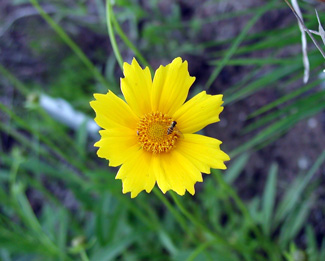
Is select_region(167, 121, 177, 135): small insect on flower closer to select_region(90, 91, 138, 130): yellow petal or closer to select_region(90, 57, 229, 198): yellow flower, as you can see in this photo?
select_region(90, 57, 229, 198): yellow flower

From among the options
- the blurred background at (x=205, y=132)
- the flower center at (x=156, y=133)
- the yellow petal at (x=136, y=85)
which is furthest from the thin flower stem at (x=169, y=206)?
the yellow petal at (x=136, y=85)

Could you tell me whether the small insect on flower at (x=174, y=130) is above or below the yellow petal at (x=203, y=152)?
above

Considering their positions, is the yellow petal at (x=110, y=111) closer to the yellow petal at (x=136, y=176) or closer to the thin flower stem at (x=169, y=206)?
the yellow petal at (x=136, y=176)

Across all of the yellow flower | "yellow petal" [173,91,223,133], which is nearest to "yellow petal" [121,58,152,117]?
the yellow flower

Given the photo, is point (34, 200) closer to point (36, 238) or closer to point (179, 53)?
point (36, 238)

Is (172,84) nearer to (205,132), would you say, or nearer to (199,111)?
(199,111)
